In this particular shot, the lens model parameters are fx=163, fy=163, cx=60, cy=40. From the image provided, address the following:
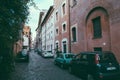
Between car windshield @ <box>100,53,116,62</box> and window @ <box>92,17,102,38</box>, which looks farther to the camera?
window @ <box>92,17,102,38</box>

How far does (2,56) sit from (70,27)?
12.5m

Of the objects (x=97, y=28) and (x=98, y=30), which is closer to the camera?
(x=98, y=30)

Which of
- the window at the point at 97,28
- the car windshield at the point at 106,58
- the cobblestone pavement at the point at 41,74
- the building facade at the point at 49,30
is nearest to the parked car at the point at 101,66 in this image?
the car windshield at the point at 106,58

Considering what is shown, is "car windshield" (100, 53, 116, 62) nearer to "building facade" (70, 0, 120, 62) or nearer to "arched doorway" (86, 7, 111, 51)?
"building facade" (70, 0, 120, 62)

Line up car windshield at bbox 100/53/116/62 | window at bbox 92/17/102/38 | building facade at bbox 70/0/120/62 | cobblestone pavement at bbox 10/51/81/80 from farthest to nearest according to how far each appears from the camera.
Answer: window at bbox 92/17/102/38, building facade at bbox 70/0/120/62, cobblestone pavement at bbox 10/51/81/80, car windshield at bbox 100/53/116/62

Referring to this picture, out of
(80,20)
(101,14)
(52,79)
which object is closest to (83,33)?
(80,20)

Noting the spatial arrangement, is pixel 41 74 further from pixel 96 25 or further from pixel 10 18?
pixel 96 25

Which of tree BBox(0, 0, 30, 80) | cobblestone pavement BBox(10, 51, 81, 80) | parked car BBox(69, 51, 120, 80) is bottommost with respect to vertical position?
cobblestone pavement BBox(10, 51, 81, 80)

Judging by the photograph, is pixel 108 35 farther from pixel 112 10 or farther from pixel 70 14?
pixel 70 14

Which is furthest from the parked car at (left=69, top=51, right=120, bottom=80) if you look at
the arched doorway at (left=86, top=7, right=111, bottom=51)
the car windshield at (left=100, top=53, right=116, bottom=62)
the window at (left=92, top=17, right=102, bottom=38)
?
the window at (left=92, top=17, right=102, bottom=38)

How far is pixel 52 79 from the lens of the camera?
980 centimetres

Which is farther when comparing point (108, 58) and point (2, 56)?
point (2, 56)

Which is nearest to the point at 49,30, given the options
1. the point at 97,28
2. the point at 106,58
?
the point at 97,28

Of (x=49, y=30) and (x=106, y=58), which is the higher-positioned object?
(x=49, y=30)
